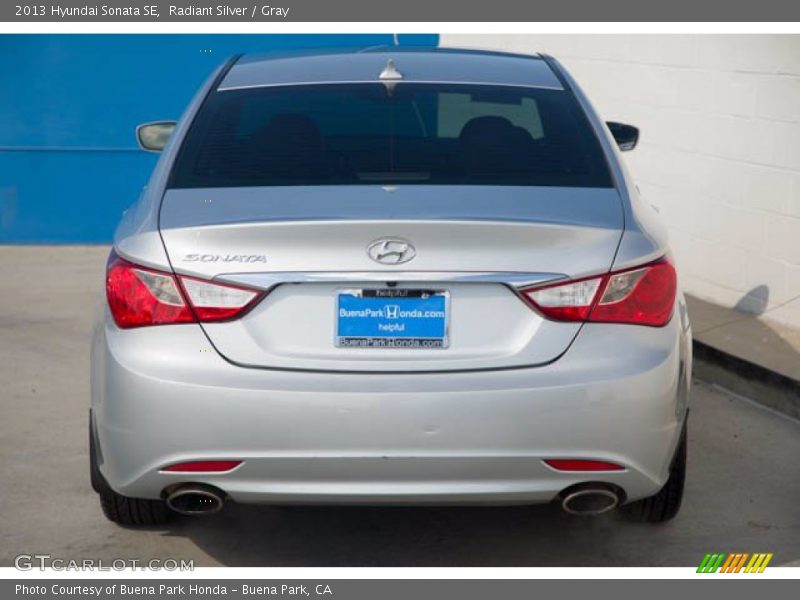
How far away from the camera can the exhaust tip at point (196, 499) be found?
4.34 metres

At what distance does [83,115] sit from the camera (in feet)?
36.4

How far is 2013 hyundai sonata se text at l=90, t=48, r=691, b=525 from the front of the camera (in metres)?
4.13

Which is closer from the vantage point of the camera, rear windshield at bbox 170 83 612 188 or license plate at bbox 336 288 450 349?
license plate at bbox 336 288 450 349

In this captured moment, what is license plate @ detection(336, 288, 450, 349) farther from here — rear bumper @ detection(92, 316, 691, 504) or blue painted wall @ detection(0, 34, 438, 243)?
blue painted wall @ detection(0, 34, 438, 243)

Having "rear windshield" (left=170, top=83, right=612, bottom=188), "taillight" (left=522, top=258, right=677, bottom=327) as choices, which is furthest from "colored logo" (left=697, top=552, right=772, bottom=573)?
"rear windshield" (left=170, top=83, right=612, bottom=188)

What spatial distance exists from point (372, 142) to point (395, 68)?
0.55 meters

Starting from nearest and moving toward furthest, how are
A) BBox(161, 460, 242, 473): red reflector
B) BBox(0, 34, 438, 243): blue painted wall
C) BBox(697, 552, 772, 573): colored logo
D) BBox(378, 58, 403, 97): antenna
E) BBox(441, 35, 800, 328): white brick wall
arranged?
BBox(161, 460, 242, 473): red reflector < BBox(697, 552, 772, 573): colored logo < BBox(378, 58, 403, 97): antenna < BBox(441, 35, 800, 328): white brick wall < BBox(0, 34, 438, 243): blue painted wall

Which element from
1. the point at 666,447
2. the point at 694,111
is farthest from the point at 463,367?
the point at 694,111

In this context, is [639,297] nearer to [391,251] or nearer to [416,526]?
[391,251]

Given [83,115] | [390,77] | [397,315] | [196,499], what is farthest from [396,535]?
[83,115]

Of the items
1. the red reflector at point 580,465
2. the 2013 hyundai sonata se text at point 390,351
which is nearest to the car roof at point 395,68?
the 2013 hyundai sonata se text at point 390,351

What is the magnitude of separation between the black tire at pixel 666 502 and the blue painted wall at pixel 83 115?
6.76 metres

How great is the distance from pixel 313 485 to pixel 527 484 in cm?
61

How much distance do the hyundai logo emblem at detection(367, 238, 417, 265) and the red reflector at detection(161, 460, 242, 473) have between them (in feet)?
2.31
